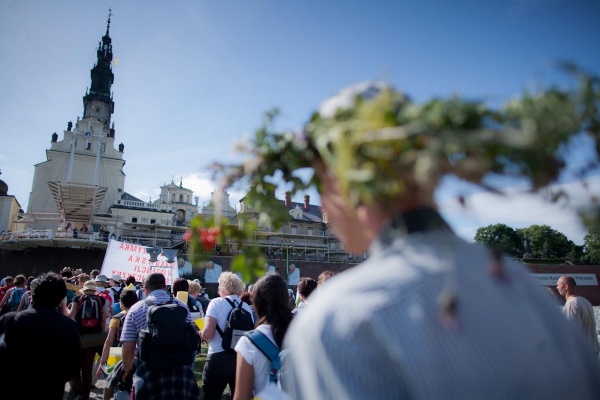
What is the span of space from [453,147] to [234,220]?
1.25 m

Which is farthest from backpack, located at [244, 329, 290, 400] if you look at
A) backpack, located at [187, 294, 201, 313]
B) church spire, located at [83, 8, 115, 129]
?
church spire, located at [83, 8, 115, 129]

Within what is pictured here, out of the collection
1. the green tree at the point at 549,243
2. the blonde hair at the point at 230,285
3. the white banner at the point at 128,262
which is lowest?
the blonde hair at the point at 230,285

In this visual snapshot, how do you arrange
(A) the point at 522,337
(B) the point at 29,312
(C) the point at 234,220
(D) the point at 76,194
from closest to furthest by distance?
(A) the point at 522,337 → (C) the point at 234,220 → (B) the point at 29,312 → (D) the point at 76,194

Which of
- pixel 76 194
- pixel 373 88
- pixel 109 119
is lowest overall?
pixel 373 88

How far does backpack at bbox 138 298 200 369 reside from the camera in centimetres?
383

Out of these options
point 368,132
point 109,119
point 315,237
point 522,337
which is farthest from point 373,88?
point 109,119

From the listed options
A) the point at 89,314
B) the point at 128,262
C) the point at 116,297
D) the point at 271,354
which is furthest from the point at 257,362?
the point at 128,262

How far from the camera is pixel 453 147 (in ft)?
2.89

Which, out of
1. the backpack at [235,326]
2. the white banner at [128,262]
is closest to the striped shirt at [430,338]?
the backpack at [235,326]

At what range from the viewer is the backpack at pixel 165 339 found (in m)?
3.83

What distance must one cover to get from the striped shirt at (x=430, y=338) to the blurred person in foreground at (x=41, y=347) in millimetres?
4096

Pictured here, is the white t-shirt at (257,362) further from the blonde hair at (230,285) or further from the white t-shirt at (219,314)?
the blonde hair at (230,285)

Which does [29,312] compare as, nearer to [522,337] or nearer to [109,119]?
[522,337]

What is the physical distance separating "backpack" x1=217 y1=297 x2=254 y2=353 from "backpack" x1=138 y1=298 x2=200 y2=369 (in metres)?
0.66
